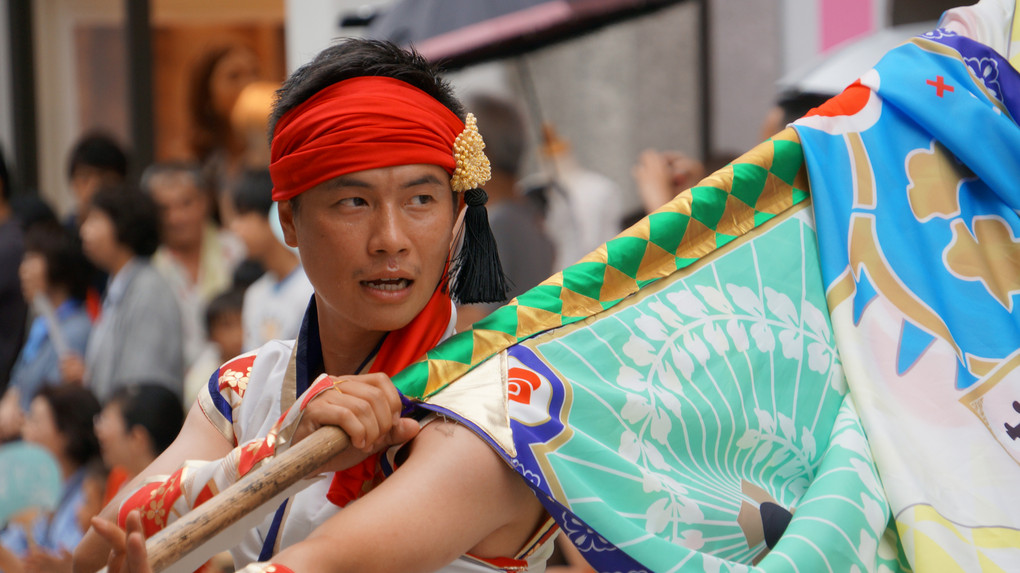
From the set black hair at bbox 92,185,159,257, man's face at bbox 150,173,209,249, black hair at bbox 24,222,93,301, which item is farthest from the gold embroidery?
black hair at bbox 24,222,93,301

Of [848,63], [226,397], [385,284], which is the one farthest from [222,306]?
[385,284]

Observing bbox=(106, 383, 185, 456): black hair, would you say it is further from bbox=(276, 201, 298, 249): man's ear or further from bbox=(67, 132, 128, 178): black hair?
bbox=(67, 132, 128, 178): black hair

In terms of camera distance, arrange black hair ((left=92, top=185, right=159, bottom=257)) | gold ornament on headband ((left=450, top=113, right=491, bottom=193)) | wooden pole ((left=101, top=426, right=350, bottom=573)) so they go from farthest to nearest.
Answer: black hair ((left=92, top=185, right=159, bottom=257)) < gold ornament on headband ((left=450, top=113, right=491, bottom=193)) < wooden pole ((left=101, top=426, right=350, bottom=573))

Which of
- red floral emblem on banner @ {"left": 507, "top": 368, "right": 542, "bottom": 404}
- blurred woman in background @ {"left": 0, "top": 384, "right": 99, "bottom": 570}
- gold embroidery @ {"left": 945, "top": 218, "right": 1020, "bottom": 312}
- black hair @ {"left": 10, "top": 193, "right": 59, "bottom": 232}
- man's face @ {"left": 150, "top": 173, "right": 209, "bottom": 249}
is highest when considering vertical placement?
gold embroidery @ {"left": 945, "top": 218, "right": 1020, "bottom": 312}

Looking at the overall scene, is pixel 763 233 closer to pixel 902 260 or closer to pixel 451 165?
pixel 902 260

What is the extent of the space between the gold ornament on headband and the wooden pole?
0.43 metres

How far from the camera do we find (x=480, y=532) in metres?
1.47

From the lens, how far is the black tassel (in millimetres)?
1664

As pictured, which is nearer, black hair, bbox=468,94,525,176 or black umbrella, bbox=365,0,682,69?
black hair, bbox=468,94,525,176

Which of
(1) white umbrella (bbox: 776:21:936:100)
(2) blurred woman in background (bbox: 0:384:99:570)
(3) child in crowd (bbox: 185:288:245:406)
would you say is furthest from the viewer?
(3) child in crowd (bbox: 185:288:245:406)

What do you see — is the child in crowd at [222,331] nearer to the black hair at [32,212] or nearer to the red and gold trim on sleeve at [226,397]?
the black hair at [32,212]

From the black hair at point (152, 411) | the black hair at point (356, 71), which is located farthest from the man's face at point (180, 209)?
the black hair at point (356, 71)

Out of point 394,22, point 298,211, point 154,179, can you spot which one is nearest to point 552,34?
point 394,22

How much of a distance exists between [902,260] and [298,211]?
A: 98cm
